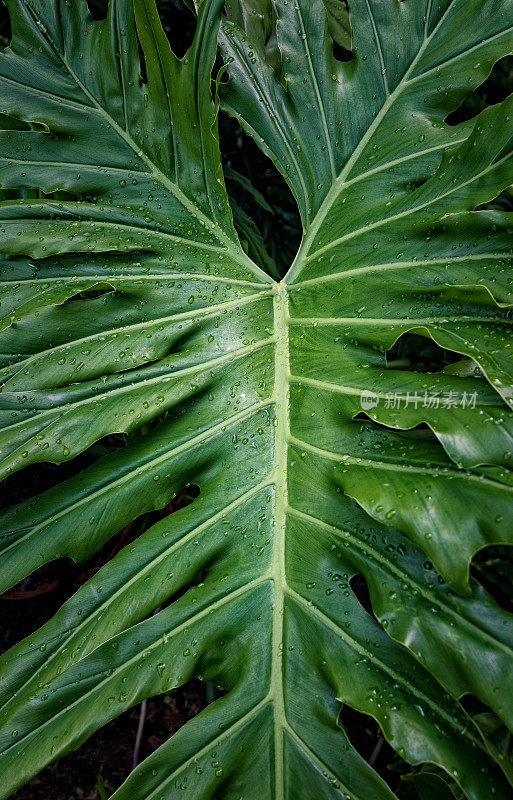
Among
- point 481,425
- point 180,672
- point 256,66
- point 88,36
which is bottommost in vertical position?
point 180,672

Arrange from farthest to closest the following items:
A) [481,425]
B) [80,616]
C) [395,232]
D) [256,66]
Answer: [256,66] → [395,232] → [80,616] → [481,425]

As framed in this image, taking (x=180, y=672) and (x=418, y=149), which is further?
(x=418, y=149)

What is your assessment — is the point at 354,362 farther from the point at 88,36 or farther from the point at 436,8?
the point at 88,36

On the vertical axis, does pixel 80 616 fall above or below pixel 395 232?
below

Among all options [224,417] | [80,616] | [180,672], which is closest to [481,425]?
[224,417]

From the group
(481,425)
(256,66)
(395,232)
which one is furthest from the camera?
(256,66)

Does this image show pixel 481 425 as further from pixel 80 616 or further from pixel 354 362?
pixel 80 616

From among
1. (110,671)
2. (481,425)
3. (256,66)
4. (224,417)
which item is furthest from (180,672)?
(256,66)
